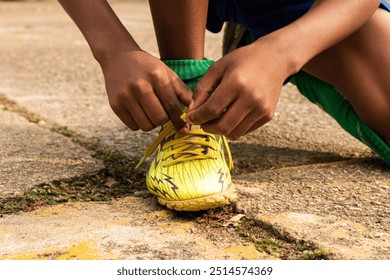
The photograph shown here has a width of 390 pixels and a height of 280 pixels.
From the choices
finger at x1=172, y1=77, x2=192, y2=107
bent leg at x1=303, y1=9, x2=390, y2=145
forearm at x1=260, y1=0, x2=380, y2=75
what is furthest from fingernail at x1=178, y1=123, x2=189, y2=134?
bent leg at x1=303, y1=9, x2=390, y2=145

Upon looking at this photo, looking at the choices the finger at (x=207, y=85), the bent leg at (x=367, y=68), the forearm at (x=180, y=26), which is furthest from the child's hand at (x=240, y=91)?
the bent leg at (x=367, y=68)

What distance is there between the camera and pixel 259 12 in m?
1.68

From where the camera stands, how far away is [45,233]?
120 cm

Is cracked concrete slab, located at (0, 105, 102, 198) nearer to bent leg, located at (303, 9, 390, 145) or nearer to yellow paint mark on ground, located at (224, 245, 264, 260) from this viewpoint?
yellow paint mark on ground, located at (224, 245, 264, 260)

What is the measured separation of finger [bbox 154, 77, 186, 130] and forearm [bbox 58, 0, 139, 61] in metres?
0.11

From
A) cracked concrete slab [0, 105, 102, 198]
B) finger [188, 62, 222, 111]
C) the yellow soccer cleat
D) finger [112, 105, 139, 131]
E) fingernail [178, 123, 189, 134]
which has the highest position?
finger [188, 62, 222, 111]

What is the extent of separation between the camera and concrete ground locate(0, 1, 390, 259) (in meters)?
1.15

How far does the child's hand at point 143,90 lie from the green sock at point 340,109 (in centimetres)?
56

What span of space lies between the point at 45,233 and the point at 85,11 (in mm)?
443

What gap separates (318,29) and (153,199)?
0.47 meters

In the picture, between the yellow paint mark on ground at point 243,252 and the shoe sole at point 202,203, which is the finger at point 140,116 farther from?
the yellow paint mark on ground at point 243,252

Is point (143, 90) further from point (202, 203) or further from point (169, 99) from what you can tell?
point (202, 203)
